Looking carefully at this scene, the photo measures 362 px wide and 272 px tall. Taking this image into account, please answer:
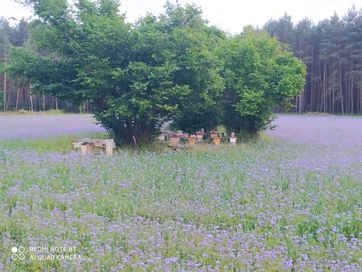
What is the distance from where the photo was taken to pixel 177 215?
524cm

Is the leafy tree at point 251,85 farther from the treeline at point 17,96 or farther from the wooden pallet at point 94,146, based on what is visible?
the treeline at point 17,96

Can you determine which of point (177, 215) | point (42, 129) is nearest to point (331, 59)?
point (42, 129)

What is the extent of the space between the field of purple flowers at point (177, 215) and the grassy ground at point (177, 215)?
1 centimetres

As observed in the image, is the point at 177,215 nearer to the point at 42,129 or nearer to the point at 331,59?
the point at 42,129

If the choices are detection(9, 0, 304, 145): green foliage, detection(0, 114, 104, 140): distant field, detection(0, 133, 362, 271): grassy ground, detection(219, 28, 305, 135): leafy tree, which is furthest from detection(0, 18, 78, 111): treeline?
detection(0, 133, 362, 271): grassy ground

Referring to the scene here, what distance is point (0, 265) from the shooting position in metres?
3.50

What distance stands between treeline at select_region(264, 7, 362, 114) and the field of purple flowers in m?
45.5

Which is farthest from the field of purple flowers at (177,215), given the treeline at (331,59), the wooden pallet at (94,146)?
the treeline at (331,59)

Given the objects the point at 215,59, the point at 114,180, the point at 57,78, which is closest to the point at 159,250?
the point at 114,180

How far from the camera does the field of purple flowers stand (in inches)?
149

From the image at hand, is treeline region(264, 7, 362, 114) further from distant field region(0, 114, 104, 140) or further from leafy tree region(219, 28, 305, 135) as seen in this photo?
leafy tree region(219, 28, 305, 135)

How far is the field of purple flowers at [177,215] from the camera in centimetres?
379

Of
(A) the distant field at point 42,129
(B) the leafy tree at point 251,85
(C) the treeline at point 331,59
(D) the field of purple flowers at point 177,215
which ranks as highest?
(C) the treeline at point 331,59

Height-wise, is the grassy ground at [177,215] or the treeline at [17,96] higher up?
the treeline at [17,96]
